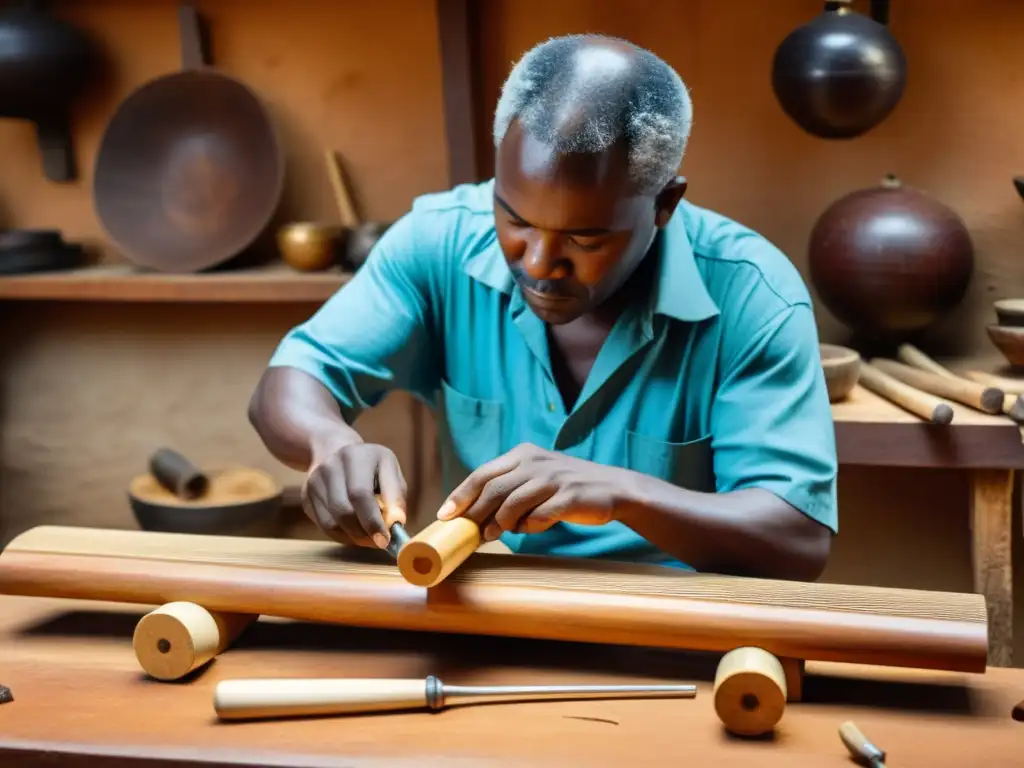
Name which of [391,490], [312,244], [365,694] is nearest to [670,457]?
[391,490]

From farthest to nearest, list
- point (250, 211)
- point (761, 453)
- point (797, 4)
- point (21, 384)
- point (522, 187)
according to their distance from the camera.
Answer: point (21, 384) < point (250, 211) < point (797, 4) < point (761, 453) < point (522, 187)

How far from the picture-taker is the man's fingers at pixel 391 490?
5.59 feet

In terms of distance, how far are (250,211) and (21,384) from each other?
1195 millimetres

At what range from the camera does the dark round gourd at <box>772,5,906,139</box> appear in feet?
9.29

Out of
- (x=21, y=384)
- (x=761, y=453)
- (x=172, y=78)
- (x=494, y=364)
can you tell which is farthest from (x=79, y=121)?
(x=761, y=453)

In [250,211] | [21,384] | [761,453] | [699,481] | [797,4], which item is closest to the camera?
[761,453]

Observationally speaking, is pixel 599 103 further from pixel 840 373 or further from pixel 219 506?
pixel 219 506

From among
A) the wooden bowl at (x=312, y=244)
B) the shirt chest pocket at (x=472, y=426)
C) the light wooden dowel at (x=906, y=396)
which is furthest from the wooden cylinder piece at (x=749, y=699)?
the wooden bowl at (x=312, y=244)

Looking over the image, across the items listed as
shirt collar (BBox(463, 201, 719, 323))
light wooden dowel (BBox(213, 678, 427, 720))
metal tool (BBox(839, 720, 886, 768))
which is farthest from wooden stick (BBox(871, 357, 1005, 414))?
light wooden dowel (BBox(213, 678, 427, 720))

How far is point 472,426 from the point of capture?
7.93 feet

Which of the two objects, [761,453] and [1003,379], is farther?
[1003,379]

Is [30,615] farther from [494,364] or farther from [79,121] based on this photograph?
[79,121]

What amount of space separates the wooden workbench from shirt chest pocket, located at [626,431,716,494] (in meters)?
0.62

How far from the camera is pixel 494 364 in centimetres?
237
